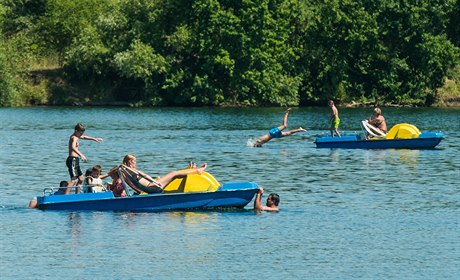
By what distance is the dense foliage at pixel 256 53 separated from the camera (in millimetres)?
96188

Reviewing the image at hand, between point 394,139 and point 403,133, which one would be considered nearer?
point 403,133

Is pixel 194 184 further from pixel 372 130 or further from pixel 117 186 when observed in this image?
pixel 372 130

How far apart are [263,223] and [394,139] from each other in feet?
Answer: 74.9

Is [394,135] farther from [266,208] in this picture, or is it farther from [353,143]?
[266,208]

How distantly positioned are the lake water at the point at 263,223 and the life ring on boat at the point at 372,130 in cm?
77

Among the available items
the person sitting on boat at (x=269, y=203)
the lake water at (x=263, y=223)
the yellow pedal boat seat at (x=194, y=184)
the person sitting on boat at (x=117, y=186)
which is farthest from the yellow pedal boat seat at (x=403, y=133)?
the person sitting on boat at (x=117, y=186)

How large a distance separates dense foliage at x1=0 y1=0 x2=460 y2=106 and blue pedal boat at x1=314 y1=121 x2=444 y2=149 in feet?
143

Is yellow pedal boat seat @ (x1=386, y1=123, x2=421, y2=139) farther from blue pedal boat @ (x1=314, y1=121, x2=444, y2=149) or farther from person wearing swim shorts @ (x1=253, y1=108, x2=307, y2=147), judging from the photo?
person wearing swim shorts @ (x1=253, y1=108, x2=307, y2=147)

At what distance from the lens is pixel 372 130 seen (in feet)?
170

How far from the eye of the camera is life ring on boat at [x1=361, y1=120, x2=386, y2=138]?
5131 centimetres

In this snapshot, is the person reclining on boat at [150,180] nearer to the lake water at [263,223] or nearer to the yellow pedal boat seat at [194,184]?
the yellow pedal boat seat at [194,184]

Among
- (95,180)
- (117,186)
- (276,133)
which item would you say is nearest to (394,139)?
(276,133)

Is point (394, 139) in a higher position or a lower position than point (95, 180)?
lower

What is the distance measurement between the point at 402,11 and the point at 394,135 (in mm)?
48182
